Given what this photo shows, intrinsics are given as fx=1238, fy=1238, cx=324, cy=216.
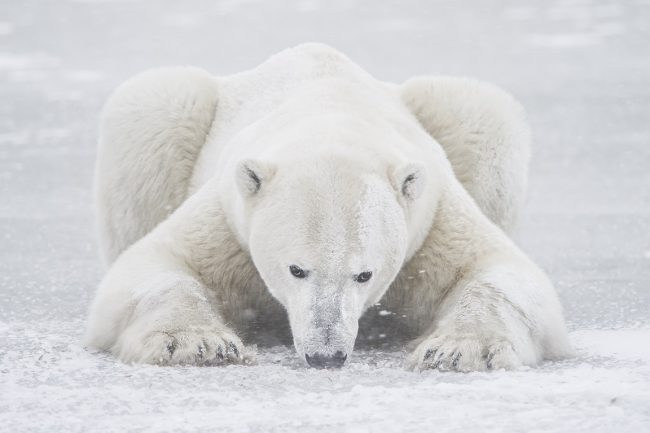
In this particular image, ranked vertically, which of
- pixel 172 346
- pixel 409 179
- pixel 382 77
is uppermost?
pixel 382 77

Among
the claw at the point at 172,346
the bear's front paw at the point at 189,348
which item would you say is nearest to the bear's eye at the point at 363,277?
the bear's front paw at the point at 189,348

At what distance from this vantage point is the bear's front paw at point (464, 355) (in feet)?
12.1

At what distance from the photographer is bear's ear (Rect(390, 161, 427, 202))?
3912 mm

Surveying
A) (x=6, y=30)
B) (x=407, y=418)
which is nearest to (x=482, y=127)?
(x=407, y=418)

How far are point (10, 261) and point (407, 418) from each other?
3.29m

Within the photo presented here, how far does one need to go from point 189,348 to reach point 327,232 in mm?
544

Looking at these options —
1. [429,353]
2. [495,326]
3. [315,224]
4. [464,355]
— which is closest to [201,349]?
[315,224]

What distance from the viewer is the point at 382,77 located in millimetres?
10016

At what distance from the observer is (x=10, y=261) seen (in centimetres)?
579

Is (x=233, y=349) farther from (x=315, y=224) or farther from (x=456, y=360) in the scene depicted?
(x=456, y=360)

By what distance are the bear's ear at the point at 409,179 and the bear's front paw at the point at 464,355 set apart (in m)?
0.49

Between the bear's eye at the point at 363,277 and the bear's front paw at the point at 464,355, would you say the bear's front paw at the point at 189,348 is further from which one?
the bear's front paw at the point at 464,355

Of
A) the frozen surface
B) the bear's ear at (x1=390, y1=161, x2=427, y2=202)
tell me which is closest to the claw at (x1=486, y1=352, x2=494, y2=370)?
the frozen surface

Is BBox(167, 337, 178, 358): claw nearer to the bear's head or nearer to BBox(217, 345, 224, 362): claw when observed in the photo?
BBox(217, 345, 224, 362): claw
